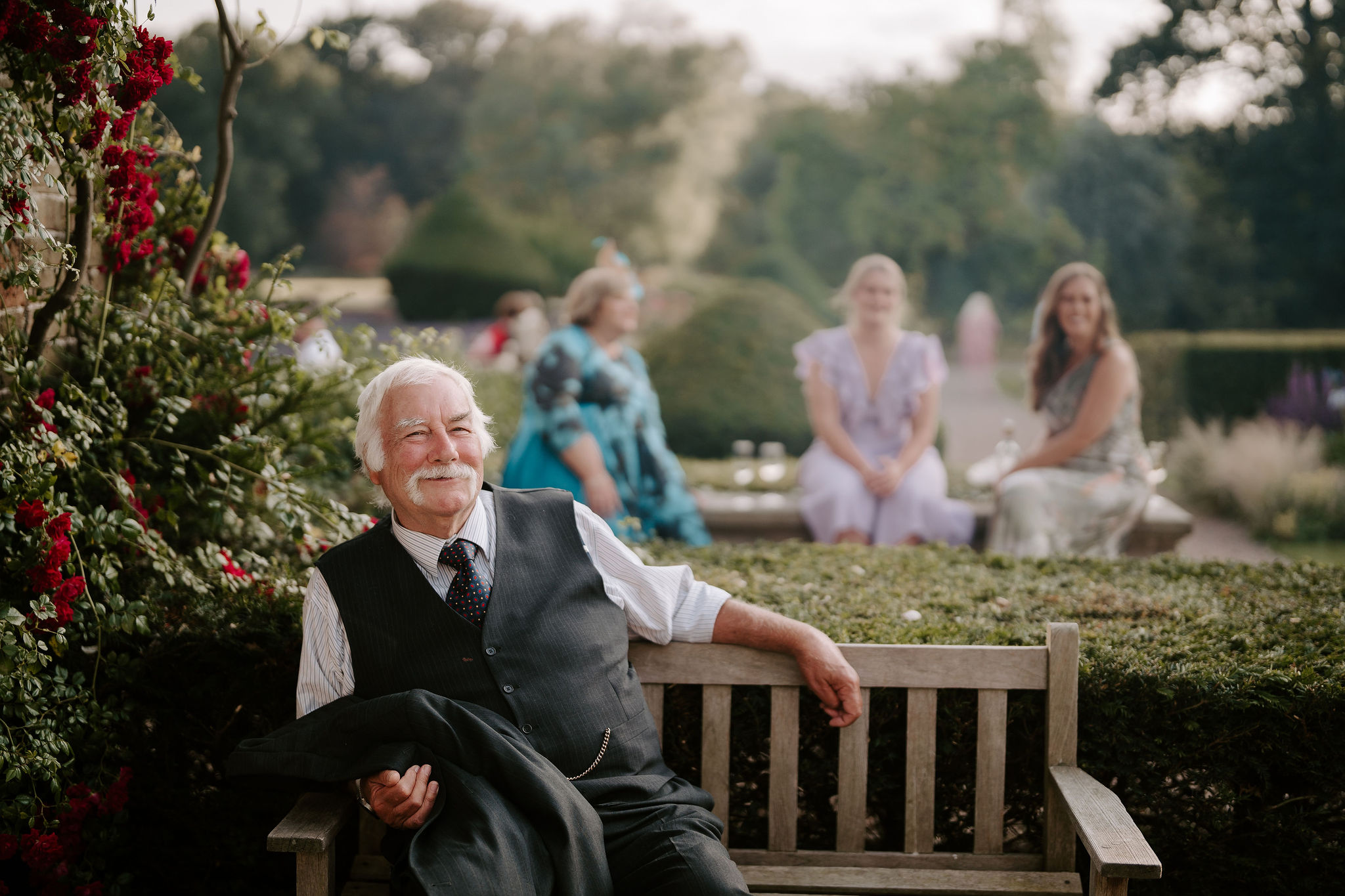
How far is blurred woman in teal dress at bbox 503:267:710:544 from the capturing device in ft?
17.9

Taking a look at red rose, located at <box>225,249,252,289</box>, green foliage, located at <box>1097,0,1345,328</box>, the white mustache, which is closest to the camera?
the white mustache

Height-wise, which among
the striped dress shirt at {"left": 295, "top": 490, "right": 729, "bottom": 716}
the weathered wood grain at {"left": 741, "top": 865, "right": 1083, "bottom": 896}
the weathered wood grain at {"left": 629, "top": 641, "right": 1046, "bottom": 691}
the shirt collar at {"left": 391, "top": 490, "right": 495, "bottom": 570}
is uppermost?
the shirt collar at {"left": 391, "top": 490, "right": 495, "bottom": 570}

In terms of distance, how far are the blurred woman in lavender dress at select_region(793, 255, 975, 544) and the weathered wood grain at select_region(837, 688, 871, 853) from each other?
3.43m

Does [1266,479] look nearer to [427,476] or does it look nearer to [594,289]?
[594,289]

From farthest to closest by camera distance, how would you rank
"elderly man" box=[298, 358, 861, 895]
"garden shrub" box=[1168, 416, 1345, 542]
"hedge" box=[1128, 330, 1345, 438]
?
"hedge" box=[1128, 330, 1345, 438] < "garden shrub" box=[1168, 416, 1345, 542] < "elderly man" box=[298, 358, 861, 895]

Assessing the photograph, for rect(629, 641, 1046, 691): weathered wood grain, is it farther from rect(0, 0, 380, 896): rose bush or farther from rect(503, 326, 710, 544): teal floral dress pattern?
rect(503, 326, 710, 544): teal floral dress pattern

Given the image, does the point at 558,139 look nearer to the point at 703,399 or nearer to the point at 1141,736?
the point at 703,399

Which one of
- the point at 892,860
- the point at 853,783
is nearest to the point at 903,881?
the point at 892,860

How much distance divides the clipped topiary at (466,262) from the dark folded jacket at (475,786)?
84.8ft

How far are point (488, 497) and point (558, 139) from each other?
3135 cm

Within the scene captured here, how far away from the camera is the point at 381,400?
99.8 inches

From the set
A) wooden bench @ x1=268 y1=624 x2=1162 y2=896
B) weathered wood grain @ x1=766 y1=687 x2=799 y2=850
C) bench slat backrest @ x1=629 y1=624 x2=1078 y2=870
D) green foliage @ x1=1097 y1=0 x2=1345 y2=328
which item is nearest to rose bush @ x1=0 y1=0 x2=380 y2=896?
wooden bench @ x1=268 y1=624 x2=1162 y2=896

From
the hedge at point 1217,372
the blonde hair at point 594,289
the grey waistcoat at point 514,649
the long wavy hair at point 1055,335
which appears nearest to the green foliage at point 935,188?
the hedge at point 1217,372

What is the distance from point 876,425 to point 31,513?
15.3 ft
